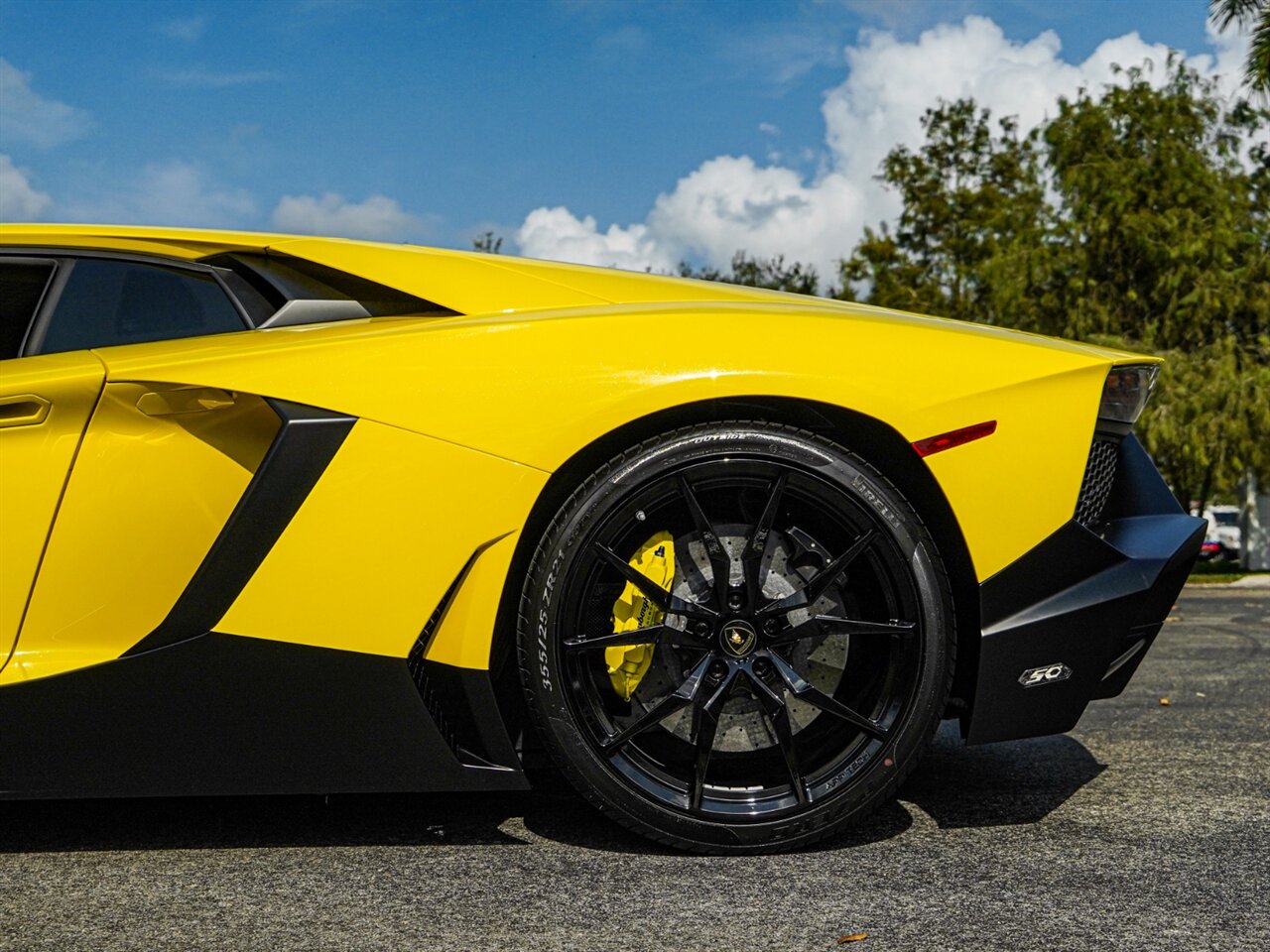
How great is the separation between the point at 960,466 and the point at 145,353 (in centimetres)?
158

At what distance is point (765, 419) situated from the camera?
8.41 feet

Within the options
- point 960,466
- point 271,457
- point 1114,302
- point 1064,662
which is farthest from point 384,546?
point 1114,302

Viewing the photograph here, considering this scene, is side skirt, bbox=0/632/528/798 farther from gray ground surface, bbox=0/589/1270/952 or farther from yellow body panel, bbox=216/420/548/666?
gray ground surface, bbox=0/589/1270/952

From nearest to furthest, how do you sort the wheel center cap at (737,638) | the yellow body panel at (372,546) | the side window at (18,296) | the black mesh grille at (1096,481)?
the yellow body panel at (372,546)
the wheel center cap at (737,638)
the side window at (18,296)
the black mesh grille at (1096,481)

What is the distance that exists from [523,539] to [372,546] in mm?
293

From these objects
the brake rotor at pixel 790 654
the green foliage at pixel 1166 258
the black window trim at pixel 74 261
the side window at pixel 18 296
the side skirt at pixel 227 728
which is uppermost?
the green foliage at pixel 1166 258

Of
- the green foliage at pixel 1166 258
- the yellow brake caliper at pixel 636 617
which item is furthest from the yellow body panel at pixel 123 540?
the green foliage at pixel 1166 258

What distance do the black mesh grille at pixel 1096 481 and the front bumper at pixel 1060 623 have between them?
3.2 inches

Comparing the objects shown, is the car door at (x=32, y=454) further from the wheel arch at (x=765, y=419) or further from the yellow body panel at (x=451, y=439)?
the wheel arch at (x=765, y=419)

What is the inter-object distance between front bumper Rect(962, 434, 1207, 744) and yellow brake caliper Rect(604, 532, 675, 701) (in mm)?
623

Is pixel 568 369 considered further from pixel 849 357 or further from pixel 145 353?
pixel 145 353

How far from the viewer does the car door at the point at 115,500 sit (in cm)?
234

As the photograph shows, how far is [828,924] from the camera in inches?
80.4

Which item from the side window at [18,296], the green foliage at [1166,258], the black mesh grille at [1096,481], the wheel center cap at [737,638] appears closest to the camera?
the wheel center cap at [737,638]
